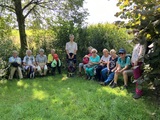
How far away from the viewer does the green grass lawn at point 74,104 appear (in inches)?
185

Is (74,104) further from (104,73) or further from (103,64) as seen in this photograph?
(103,64)

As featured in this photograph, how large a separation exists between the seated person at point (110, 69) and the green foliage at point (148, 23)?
9.02ft

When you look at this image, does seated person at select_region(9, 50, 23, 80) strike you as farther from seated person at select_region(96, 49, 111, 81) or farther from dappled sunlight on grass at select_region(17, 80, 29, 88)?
seated person at select_region(96, 49, 111, 81)

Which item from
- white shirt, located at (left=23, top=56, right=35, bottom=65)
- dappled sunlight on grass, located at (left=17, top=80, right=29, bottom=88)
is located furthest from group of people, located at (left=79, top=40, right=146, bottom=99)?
dappled sunlight on grass, located at (left=17, top=80, right=29, bottom=88)

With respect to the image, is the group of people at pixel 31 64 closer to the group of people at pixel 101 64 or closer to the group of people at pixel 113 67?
the group of people at pixel 101 64

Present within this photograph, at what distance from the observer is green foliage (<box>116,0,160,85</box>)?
12.3 ft

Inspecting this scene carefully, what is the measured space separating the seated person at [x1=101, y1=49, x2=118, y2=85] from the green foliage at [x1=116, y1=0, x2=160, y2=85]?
2.75m

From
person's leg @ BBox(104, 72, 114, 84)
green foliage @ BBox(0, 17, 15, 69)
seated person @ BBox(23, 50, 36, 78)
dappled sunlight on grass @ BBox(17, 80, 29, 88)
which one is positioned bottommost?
dappled sunlight on grass @ BBox(17, 80, 29, 88)

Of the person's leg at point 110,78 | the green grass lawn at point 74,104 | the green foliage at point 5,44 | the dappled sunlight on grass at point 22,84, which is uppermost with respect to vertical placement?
the green foliage at point 5,44

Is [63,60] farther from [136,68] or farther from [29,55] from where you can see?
[136,68]

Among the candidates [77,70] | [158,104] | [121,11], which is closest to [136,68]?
[158,104]

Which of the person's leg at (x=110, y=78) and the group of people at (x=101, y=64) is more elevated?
the group of people at (x=101, y=64)

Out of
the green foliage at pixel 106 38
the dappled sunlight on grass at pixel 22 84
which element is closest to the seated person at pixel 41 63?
the dappled sunlight on grass at pixel 22 84

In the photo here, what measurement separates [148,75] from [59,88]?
340 cm
